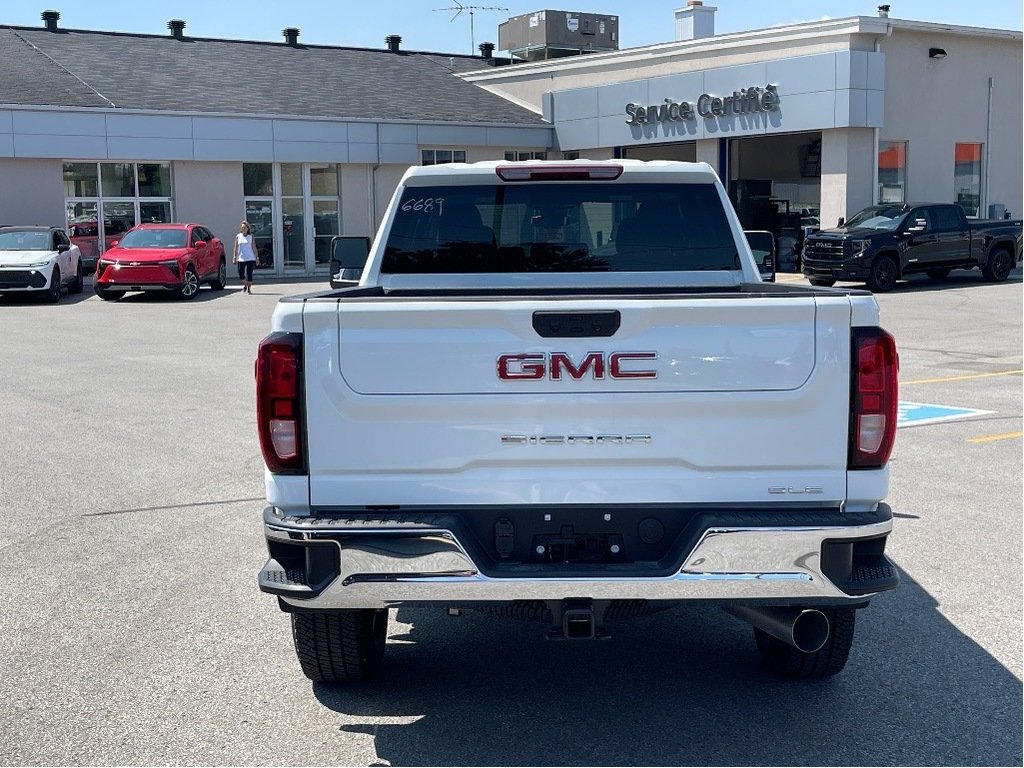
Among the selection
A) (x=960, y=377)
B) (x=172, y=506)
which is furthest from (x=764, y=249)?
(x=960, y=377)

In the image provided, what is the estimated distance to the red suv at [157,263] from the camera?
90.6 feet

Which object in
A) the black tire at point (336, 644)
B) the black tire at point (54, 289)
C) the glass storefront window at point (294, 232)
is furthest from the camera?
the glass storefront window at point (294, 232)

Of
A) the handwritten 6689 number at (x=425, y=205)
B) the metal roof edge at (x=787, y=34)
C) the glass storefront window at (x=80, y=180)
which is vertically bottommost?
the handwritten 6689 number at (x=425, y=205)

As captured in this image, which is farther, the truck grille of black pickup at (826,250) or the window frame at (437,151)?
the window frame at (437,151)

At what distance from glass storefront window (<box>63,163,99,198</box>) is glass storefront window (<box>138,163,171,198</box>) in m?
1.25

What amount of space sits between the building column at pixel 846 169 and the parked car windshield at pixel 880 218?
11.7ft

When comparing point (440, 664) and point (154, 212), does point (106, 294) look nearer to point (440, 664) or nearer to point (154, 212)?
point (154, 212)

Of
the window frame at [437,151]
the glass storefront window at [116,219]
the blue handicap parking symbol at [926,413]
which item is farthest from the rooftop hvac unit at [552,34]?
the blue handicap parking symbol at [926,413]

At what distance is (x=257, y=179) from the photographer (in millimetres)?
37094

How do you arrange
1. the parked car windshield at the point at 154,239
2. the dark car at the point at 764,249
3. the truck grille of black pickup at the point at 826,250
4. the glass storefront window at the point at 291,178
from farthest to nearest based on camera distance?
the glass storefront window at the point at 291,178 < the parked car windshield at the point at 154,239 < the truck grille of black pickup at the point at 826,250 < the dark car at the point at 764,249

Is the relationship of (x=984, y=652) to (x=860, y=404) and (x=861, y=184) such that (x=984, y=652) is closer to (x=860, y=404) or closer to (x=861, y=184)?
(x=860, y=404)

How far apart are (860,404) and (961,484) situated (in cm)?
487

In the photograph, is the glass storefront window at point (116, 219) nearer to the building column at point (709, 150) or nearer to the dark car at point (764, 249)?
the building column at point (709, 150)

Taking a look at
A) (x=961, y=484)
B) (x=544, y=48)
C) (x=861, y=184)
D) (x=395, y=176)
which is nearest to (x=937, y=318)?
(x=861, y=184)
